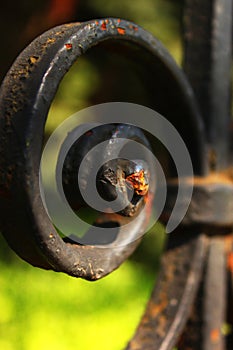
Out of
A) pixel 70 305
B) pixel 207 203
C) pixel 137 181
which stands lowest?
pixel 70 305

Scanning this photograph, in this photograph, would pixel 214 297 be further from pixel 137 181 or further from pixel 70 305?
pixel 70 305

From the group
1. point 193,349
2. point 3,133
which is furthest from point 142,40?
point 193,349

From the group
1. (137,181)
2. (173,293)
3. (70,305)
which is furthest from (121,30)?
(70,305)

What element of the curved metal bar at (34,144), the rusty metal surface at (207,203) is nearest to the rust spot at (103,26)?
the curved metal bar at (34,144)

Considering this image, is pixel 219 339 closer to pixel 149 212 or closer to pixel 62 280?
pixel 149 212

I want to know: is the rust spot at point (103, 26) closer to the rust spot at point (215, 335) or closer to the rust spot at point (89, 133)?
the rust spot at point (89, 133)

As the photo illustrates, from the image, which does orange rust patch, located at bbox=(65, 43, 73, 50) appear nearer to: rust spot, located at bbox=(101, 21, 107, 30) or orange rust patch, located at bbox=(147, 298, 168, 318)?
rust spot, located at bbox=(101, 21, 107, 30)

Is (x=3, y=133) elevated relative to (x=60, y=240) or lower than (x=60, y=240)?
elevated
